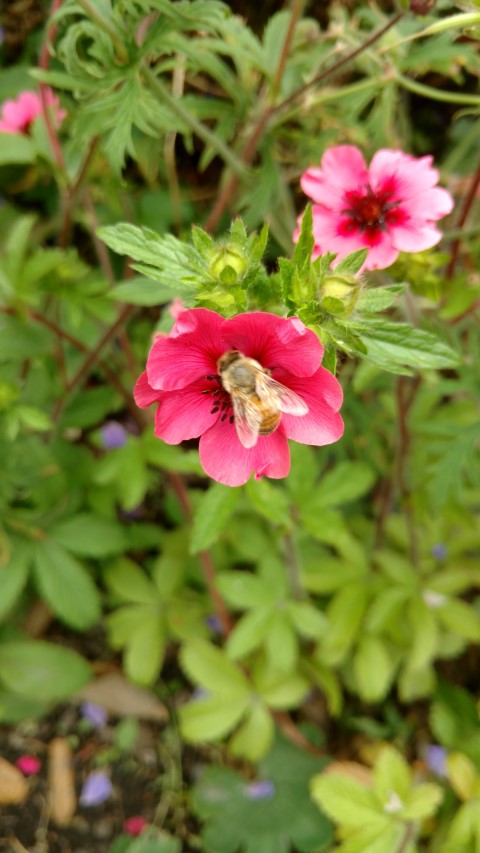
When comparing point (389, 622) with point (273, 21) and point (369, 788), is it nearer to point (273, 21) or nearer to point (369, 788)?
point (369, 788)

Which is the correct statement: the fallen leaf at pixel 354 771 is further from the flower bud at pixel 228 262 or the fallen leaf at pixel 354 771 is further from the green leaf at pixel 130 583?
the flower bud at pixel 228 262

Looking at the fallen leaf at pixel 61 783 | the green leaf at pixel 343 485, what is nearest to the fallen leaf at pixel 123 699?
the fallen leaf at pixel 61 783

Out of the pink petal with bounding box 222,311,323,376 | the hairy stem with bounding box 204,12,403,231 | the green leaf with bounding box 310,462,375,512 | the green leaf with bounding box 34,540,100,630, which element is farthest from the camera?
the green leaf with bounding box 34,540,100,630

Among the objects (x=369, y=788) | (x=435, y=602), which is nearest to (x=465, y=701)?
(x=435, y=602)

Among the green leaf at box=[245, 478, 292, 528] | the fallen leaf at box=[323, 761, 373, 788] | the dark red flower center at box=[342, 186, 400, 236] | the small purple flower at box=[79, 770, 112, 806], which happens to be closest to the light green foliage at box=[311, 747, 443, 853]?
the fallen leaf at box=[323, 761, 373, 788]

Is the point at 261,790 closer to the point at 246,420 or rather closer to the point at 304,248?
the point at 246,420

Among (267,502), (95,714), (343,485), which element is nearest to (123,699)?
(95,714)

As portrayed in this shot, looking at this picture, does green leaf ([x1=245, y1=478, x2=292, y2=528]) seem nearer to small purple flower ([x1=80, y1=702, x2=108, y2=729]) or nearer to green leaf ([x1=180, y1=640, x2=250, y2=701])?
green leaf ([x1=180, y1=640, x2=250, y2=701])
